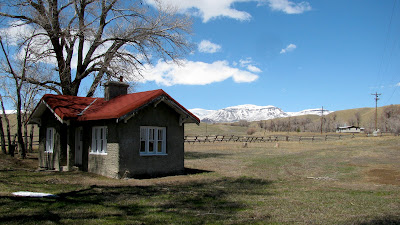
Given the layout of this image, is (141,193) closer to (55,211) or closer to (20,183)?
(55,211)

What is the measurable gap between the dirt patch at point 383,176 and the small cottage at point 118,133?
32.1 ft

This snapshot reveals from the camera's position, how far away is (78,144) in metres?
18.9

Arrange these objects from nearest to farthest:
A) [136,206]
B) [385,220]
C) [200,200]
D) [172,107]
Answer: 1. [385,220]
2. [136,206]
3. [200,200]
4. [172,107]

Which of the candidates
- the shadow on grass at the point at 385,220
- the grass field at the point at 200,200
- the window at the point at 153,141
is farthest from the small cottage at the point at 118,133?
the shadow on grass at the point at 385,220

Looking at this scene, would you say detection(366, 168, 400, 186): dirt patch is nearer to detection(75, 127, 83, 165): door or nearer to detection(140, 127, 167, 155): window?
detection(140, 127, 167, 155): window

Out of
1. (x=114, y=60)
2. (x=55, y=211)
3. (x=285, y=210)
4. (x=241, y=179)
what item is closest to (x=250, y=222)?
(x=285, y=210)

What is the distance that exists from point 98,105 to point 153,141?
3825mm

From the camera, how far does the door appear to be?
18.7 meters

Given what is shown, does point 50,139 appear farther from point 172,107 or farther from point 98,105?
point 172,107

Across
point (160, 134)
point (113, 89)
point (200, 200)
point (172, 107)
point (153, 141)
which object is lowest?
point (200, 200)

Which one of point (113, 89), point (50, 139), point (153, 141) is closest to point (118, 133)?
point (153, 141)

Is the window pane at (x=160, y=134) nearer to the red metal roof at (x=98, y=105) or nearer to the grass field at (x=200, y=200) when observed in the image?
the red metal roof at (x=98, y=105)

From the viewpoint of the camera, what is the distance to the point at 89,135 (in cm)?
1759

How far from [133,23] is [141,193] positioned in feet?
62.7
